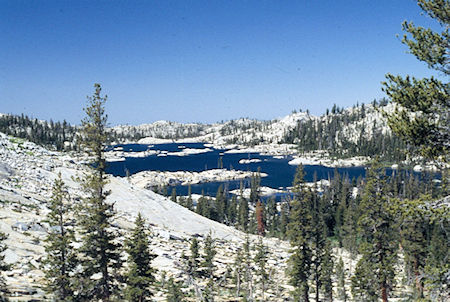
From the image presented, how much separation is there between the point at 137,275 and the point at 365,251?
19.0m

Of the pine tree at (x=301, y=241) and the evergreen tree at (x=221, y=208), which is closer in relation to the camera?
the pine tree at (x=301, y=241)

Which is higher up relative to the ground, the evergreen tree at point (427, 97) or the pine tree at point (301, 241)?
the evergreen tree at point (427, 97)

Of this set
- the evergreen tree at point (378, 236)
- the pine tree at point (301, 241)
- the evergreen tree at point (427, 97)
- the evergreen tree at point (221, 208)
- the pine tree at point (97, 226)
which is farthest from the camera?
the evergreen tree at point (221, 208)

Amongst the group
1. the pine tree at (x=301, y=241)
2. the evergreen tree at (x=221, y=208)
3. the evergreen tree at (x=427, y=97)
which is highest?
the evergreen tree at (x=427, y=97)

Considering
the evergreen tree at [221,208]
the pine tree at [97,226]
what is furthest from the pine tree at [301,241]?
the evergreen tree at [221,208]

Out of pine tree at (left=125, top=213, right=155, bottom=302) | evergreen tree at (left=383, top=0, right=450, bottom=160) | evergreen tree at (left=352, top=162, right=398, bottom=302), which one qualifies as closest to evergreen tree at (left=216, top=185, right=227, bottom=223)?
evergreen tree at (left=352, top=162, right=398, bottom=302)

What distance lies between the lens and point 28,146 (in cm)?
5581

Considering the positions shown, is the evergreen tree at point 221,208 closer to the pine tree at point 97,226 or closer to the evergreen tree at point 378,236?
the evergreen tree at point 378,236

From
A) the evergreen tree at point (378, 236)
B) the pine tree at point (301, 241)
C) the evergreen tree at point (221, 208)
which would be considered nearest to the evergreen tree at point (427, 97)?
the evergreen tree at point (378, 236)

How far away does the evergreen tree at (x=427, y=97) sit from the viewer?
11734 mm

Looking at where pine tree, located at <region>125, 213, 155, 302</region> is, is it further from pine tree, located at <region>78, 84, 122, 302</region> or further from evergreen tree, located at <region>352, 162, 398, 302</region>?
evergreen tree, located at <region>352, 162, 398, 302</region>

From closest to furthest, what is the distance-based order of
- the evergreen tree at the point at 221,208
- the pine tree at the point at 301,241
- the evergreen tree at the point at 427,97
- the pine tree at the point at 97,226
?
the evergreen tree at the point at 427,97 < the pine tree at the point at 97,226 < the pine tree at the point at 301,241 < the evergreen tree at the point at 221,208

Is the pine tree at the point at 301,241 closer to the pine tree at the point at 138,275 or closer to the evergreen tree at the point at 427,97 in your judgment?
the pine tree at the point at 138,275

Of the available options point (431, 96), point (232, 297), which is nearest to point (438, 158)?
point (431, 96)
